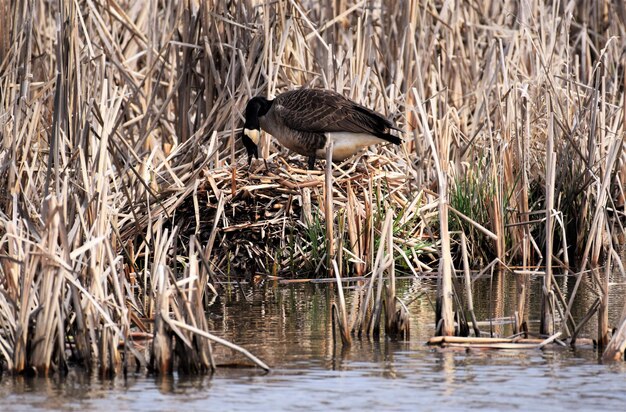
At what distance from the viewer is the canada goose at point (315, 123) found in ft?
29.6

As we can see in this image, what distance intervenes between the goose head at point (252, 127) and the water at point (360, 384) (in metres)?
3.14

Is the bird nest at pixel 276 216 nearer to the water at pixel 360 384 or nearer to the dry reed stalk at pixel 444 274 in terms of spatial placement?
the water at pixel 360 384

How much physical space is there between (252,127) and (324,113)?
1.89ft

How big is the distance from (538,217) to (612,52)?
3.59m

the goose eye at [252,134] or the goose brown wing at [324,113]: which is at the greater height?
the goose brown wing at [324,113]

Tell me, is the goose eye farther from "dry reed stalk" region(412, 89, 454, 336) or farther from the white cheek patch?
"dry reed stalk" region(412, 89, 454, 336)

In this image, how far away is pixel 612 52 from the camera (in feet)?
38.0

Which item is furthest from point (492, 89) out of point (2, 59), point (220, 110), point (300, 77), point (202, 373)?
point (202, 373)

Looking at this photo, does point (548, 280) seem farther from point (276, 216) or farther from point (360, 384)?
point (276, 216)

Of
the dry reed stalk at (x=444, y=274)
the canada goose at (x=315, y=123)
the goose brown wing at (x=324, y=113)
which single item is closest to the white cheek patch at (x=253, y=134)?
the canada goose at (x=315, y=123)

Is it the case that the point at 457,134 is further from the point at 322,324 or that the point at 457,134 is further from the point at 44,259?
the point at 44,259

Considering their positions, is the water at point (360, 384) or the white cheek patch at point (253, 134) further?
the white cheek patch at point (253, 134)

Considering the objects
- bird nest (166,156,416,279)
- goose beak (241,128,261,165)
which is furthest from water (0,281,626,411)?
goose beak (241,128,261,165)

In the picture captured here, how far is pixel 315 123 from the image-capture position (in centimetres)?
922
